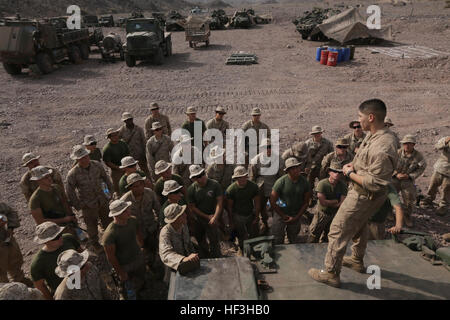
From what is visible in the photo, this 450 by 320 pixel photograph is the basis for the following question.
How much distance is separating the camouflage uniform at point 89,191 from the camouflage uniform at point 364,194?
12.0 feet

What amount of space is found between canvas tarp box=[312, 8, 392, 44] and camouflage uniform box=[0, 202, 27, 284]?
2038cm

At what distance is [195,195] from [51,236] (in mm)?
1936

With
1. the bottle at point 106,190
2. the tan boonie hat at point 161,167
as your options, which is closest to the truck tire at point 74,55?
the bottle at point 106,190

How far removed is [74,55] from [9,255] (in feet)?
55.7

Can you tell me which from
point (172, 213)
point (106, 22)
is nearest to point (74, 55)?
point (172, 213)

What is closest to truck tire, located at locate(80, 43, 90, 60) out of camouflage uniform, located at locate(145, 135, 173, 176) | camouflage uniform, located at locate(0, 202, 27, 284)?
camouflage uniform, located at locate(145, 135, 173, 176)

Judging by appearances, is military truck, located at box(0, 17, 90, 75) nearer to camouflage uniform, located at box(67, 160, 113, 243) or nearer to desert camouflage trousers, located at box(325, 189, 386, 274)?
camouflage uniform, located at box(67, 160, 113, 243)

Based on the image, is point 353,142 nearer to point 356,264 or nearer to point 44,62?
point 356,264

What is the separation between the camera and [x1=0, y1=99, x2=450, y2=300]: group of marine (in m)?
2.99

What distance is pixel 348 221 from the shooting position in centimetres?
303

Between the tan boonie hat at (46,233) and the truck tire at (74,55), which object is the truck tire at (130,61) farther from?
the tan boonie hat at (46,233)

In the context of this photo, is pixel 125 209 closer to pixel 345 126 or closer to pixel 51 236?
pixel 51 236

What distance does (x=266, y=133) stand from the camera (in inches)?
266
